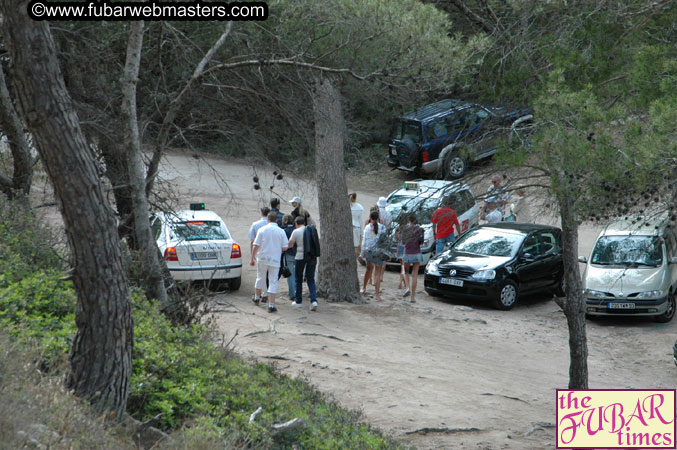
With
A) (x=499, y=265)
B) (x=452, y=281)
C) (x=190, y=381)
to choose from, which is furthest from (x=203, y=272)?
(x=190, y=381)

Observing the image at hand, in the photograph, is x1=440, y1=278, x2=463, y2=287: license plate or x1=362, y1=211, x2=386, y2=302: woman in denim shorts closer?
x1=362, y1=211, x2=386, y2=302: woman in denim shorts

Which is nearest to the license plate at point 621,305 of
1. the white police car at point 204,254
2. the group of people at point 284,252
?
the group of people at point 284,252

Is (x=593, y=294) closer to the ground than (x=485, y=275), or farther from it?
closer to the ground

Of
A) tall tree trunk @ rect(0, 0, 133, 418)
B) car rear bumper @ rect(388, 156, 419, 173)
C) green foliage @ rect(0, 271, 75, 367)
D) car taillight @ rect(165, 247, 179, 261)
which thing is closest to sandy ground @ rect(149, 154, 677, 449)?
car taillight @ rect(165, 247, 179, 261)

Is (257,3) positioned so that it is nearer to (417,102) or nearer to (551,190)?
(417,102)

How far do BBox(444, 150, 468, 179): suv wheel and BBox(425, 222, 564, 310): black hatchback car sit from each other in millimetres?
4293

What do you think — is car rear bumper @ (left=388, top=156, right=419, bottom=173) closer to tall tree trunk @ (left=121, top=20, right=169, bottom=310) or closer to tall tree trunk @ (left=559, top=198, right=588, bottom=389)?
tall tree trunk @ (left=559, top=198, right=588, bottom=389)

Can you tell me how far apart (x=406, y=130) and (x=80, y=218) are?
846 inches

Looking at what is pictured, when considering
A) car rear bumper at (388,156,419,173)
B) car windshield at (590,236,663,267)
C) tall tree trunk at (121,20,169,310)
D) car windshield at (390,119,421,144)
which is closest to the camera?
tall tree trunk at (121,20,169,310)

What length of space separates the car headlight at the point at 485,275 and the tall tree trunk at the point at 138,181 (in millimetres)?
8345

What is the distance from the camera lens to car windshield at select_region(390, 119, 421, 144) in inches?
982

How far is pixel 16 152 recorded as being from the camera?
32.2 ft

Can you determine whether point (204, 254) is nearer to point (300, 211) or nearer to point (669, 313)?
point (300, 211)

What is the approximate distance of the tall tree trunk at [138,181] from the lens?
770 centimetres
